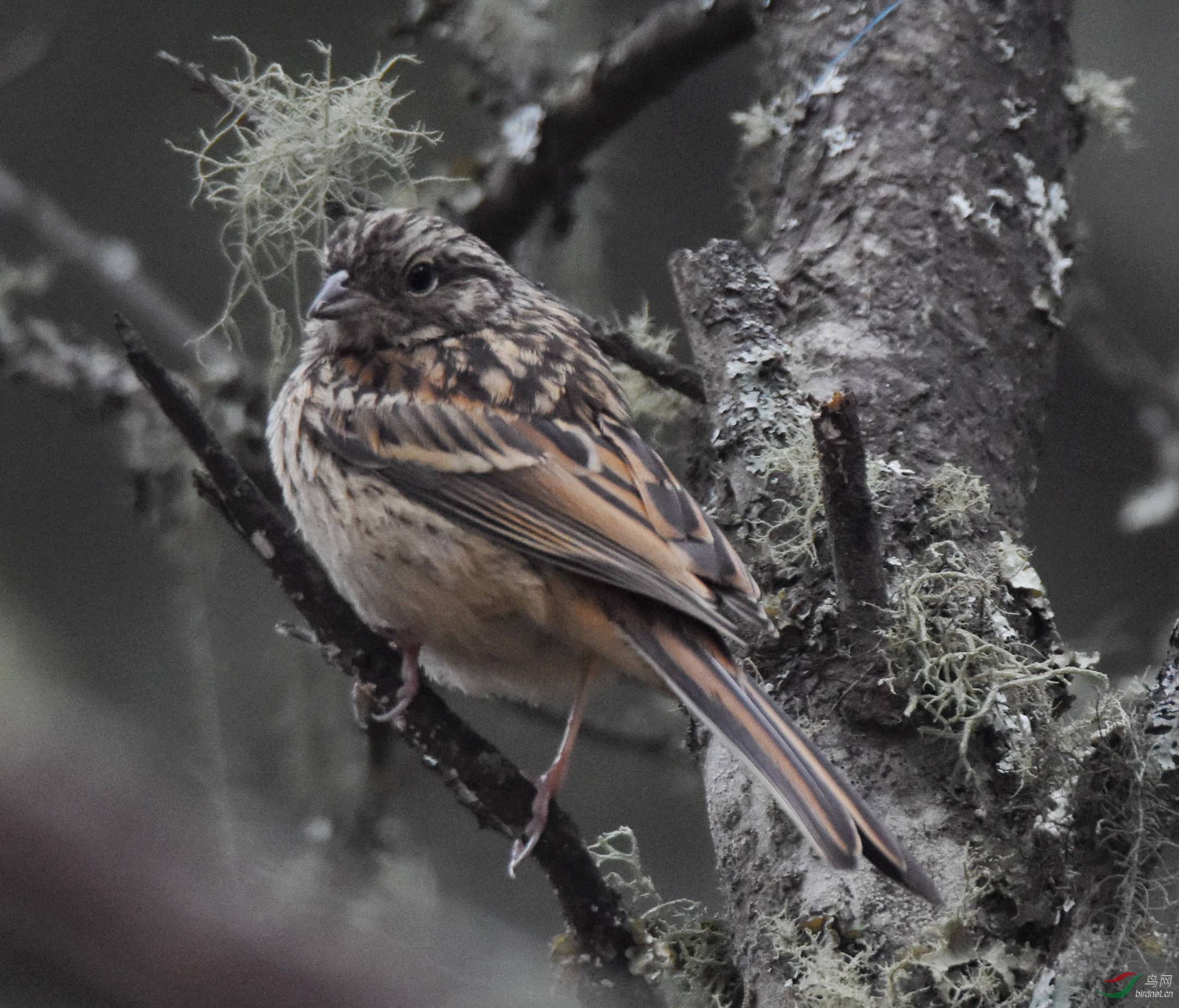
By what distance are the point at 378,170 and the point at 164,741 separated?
10.2 ft

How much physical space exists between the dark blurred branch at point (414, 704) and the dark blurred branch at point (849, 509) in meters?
0.67

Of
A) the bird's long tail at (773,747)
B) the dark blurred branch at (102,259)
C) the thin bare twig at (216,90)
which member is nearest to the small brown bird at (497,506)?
the bird's long tail at (773,747)

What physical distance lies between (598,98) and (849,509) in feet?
7.87

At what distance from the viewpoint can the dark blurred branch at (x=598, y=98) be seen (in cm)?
446

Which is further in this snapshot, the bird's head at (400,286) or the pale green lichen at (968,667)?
the bird's head at (400,286)

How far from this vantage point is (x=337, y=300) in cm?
376

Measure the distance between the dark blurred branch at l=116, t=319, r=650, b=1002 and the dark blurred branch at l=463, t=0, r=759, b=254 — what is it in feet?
6.41

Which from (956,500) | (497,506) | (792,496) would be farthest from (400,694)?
(956,500)

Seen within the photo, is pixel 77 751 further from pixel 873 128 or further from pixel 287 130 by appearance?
pixel 873 128

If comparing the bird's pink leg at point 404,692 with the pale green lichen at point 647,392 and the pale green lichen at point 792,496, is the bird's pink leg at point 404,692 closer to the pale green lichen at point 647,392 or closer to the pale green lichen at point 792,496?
the pale green lichen at point 792,496

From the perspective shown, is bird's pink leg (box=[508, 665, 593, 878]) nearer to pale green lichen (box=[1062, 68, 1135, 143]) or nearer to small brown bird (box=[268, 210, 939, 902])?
small brown bird (box=[268, 210, 939, 902])

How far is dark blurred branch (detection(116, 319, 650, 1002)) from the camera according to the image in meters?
2.63

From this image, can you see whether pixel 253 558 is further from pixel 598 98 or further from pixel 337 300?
pixel 598 98

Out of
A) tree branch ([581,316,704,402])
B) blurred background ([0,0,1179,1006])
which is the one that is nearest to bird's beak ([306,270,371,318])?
tree branch ([581,316,704,402])
